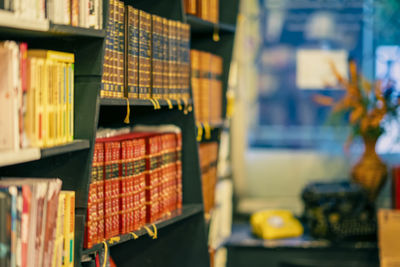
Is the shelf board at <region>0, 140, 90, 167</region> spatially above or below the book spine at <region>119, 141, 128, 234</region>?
above

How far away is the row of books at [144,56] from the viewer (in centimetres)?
198

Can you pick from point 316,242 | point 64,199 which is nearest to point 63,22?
point 64,199

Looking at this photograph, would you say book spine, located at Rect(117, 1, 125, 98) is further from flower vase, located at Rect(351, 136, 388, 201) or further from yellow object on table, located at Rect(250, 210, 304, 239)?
flower vase, located at Rect(351, 136, 388, 201)

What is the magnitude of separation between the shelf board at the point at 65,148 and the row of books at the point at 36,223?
0.08 meters

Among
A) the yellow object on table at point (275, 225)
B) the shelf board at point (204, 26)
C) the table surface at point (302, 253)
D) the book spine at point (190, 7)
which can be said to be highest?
the book spine at point (190, 7)

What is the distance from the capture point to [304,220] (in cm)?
379

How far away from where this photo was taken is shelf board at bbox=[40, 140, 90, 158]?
1565 mm

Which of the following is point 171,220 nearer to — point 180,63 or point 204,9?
point 180,63

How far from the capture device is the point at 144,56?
7.25 ft

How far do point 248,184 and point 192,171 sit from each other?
1.70m

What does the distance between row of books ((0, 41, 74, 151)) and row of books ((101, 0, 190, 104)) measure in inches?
8.4

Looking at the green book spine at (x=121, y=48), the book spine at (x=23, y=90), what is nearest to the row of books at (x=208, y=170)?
the green book spine at (x=121, y=48)

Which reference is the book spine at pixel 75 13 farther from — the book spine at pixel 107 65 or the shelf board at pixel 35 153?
the shelf board at pixel 35 153

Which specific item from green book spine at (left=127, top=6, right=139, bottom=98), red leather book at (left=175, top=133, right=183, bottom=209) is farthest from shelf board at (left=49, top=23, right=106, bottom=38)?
red leather book at (left=175, top=133, right=183, bottom=209)
